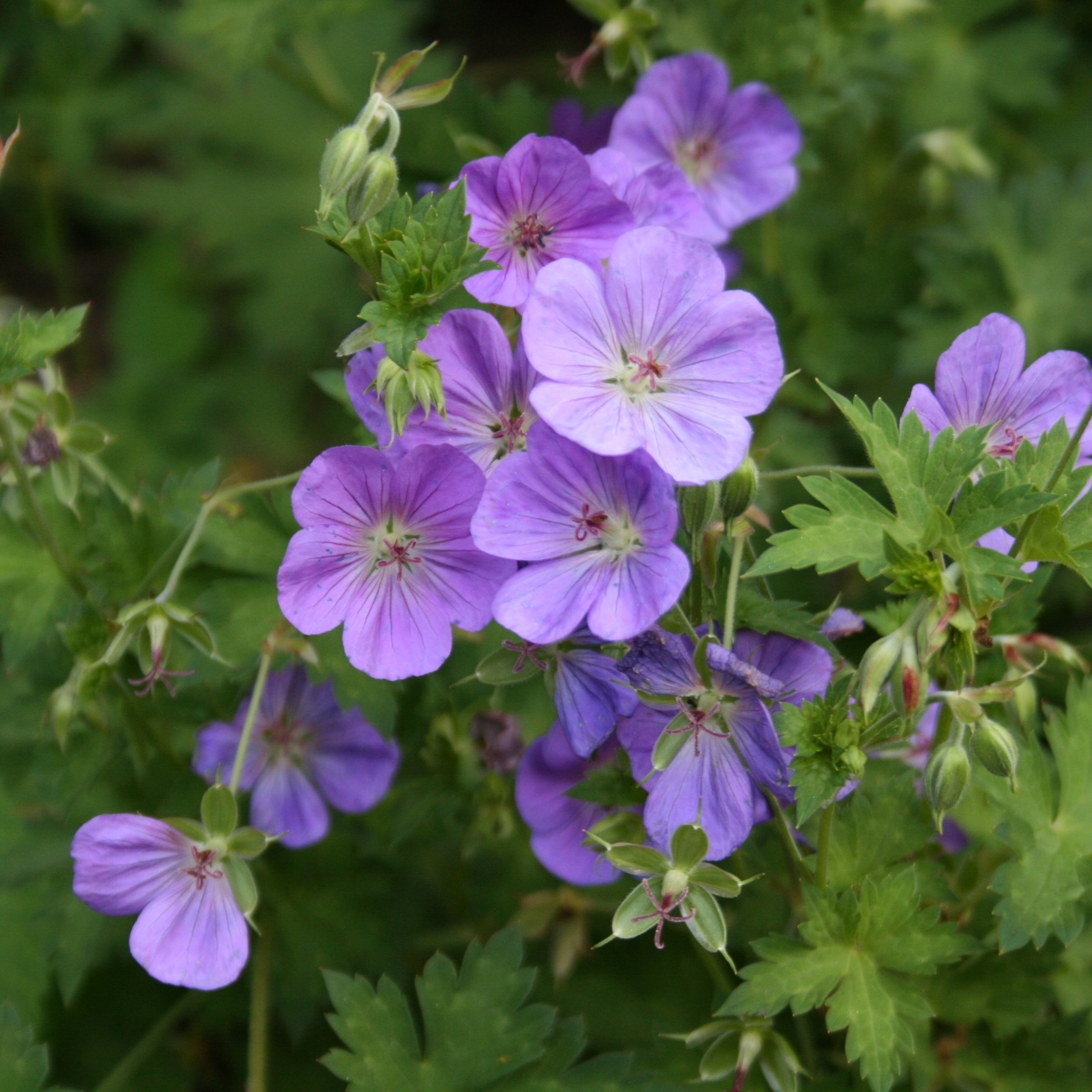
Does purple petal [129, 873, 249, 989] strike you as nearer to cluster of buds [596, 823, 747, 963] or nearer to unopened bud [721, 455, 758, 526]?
cluster of buds [596, 823, 747, 963]

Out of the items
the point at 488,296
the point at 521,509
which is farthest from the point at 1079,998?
the point at 488,296

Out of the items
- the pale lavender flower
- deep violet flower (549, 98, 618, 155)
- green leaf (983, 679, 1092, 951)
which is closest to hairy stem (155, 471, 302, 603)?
the pale lavender flower

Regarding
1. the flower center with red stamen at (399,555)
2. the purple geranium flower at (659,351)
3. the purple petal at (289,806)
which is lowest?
the purple petal at (289,806)

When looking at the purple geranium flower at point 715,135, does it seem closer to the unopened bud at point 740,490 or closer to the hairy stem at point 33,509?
the unopened bud at point 740,490

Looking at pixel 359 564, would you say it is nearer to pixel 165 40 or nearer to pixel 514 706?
pixel 514 706

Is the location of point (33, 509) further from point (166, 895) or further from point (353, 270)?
point (353, 270)

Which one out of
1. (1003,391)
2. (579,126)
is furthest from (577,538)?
(579,126)

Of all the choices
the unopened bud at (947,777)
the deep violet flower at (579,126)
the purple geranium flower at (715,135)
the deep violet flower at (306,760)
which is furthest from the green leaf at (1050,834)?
the deep violet flower at (579,126)
